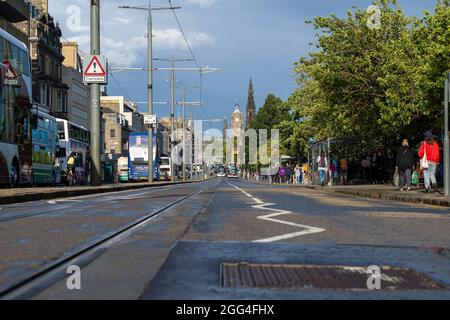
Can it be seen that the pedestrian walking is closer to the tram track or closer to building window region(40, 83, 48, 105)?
the tram track

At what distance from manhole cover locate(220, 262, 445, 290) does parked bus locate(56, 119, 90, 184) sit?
32191 millimetres

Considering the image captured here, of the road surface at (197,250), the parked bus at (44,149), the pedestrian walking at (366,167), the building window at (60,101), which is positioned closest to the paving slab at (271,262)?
the road surface at (197,250)

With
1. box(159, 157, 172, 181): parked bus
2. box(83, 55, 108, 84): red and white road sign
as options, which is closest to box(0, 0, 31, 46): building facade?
box(159, 157, 172, 181): parked bus

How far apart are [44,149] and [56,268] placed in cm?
2620

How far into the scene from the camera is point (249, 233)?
7727 mm

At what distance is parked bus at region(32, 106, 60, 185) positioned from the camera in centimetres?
2844

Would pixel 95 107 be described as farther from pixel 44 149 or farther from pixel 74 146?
pixel 74 146

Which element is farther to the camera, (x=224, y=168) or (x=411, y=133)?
(x=224, y=168)

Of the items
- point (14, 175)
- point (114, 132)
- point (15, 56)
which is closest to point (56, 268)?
point (14, 175)

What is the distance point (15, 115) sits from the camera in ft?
72.6

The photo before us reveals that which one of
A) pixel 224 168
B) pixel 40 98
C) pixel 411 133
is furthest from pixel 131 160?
pixel 224 168
